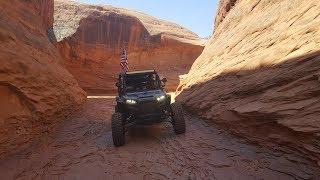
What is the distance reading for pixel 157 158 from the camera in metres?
7.83

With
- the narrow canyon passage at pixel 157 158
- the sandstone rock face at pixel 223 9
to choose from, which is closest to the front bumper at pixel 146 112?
the narrow canyon passage at pixel 157 158

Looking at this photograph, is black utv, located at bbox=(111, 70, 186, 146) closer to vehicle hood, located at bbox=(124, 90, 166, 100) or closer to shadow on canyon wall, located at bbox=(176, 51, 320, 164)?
vehicle hood, located at bbox=(124, 90, 166, 100)

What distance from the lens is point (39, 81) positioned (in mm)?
10594

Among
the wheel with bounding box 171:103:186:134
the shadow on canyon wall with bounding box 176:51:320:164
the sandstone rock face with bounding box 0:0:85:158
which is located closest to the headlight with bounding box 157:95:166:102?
the wheel with bounding box 171:103:186:134

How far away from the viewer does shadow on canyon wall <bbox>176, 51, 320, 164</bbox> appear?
19.5 feet

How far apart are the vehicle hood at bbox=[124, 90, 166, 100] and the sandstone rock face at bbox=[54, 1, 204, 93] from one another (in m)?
15.2

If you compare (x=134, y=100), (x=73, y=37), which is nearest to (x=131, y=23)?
(x=73, y=37)

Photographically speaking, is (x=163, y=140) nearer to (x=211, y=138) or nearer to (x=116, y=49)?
(x=211, y=138)

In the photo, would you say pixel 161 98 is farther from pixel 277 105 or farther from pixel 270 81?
pixel 277 105

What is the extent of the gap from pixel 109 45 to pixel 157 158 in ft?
62.4

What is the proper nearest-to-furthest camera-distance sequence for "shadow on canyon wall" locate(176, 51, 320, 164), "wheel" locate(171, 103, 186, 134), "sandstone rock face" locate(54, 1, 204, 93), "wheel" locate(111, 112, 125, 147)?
1. "shadow on canyon wall" locate(176, 51, 320, 164)
2. "wheel" locate(111, 112, 125, 147)
3. "wheel" locate(171, 103, 186, 134)
4. "sandstone rock face" locate(54, 1, 204, 93)

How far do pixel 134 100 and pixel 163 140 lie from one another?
Answer: 4.87 feet

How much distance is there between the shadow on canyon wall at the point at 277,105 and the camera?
19.5 ft

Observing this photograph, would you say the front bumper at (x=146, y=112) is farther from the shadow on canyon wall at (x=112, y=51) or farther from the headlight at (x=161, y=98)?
the shadow on canyon wall at (x=112, y=51)
